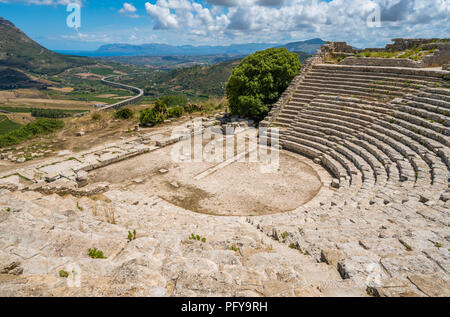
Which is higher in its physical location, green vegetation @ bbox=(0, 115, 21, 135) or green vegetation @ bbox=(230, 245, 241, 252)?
green vegetation @ bbox=(0, 115, 21, 135)

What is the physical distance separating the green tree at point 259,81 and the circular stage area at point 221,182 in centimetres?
648

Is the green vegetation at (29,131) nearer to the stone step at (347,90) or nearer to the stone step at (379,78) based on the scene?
the stone step at (347,90)

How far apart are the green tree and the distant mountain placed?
176248 millimetres

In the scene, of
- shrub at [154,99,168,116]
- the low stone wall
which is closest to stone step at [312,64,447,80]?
the low stone wall

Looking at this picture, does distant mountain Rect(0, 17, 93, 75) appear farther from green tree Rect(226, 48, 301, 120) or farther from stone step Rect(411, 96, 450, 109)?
stone step Rect(411, 96, 450, 109)

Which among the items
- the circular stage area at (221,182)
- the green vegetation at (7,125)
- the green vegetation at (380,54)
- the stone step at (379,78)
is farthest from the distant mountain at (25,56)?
the green vegetation at (380,54)

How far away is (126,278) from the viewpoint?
11.6 feet

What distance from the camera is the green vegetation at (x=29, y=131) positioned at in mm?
16219

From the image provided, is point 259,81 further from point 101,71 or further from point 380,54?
point 101,71

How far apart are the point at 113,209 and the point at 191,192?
373 centimetres

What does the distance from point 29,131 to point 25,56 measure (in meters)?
189

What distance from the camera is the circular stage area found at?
1046cm
